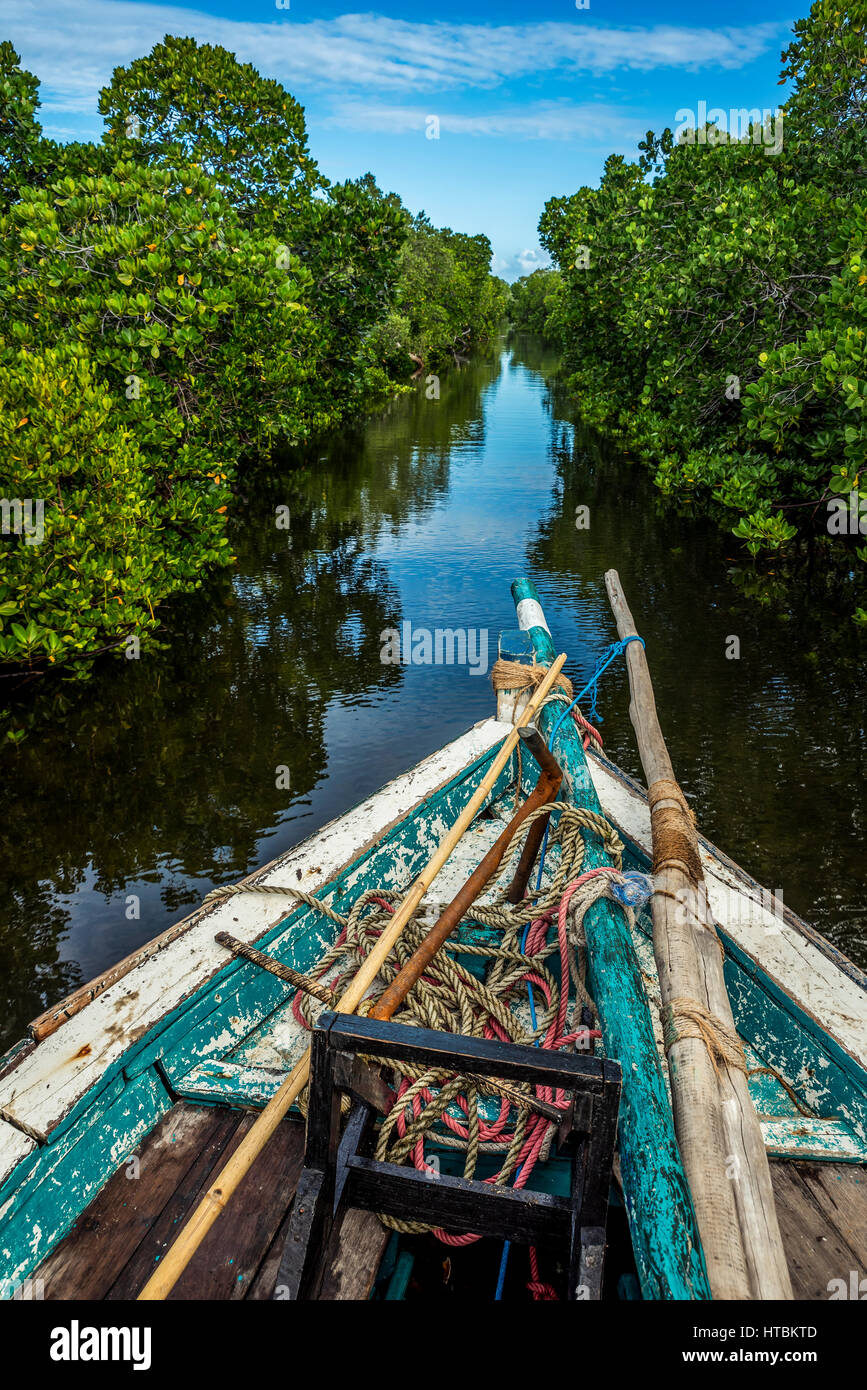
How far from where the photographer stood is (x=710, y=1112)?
2.03 m

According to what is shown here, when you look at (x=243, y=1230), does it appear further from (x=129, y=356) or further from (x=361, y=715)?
(x=129, y=356)

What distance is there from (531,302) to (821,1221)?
110 metres

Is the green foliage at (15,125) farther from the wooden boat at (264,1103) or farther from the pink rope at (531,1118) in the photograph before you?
the pink rope at (531,1118)

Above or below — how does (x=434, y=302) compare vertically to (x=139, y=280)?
above

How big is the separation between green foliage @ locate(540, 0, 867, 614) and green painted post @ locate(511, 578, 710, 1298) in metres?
5.53

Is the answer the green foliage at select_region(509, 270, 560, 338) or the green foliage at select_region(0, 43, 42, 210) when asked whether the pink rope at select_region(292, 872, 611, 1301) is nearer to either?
the green foliage at select_region(0, 43, 42, 210)

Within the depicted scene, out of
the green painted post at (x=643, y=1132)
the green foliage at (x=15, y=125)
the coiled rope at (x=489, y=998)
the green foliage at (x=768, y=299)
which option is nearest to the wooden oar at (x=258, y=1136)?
the coiled rope at (x=489, y=998)

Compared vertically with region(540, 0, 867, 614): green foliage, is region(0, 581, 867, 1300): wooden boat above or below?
below

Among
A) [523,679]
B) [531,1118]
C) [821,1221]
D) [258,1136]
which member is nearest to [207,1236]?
[258,1136]

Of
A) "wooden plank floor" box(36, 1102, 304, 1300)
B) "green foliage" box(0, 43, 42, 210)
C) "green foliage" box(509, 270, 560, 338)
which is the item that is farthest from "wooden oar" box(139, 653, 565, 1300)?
"green foliage" box(509, 270, 560, 338)

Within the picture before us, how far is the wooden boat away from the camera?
2205 mm

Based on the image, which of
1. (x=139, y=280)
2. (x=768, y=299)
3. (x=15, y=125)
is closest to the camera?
(x=139, y=280)

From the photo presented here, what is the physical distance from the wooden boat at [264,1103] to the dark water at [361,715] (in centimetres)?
198
